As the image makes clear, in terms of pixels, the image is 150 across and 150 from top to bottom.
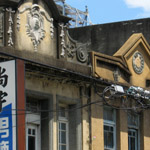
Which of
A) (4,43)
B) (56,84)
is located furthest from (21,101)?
(56,84)

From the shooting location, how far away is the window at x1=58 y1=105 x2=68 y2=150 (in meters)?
26.3

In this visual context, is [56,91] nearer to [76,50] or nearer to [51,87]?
[51,87]

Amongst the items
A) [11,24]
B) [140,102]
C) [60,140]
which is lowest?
[60,140]

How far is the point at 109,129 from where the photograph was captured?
1132 inches

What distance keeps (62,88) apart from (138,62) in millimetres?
5971

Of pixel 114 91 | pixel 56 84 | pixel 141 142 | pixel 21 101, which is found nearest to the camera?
pixel 21 101

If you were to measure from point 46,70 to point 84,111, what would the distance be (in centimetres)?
309

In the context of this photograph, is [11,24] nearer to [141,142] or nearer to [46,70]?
[46,70]

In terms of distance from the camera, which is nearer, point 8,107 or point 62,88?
point 8,107

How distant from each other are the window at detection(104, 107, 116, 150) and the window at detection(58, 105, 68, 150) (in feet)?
7.68

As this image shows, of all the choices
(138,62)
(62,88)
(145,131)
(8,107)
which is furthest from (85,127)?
(8,107)

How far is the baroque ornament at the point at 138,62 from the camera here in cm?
3071

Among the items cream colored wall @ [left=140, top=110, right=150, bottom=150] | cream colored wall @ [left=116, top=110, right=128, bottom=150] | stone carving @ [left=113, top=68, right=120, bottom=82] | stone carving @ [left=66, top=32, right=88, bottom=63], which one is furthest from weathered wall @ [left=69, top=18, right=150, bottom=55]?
stone carving @ [left=66, top=32, right=88, bottom=63]

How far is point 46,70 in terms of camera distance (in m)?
24.8
